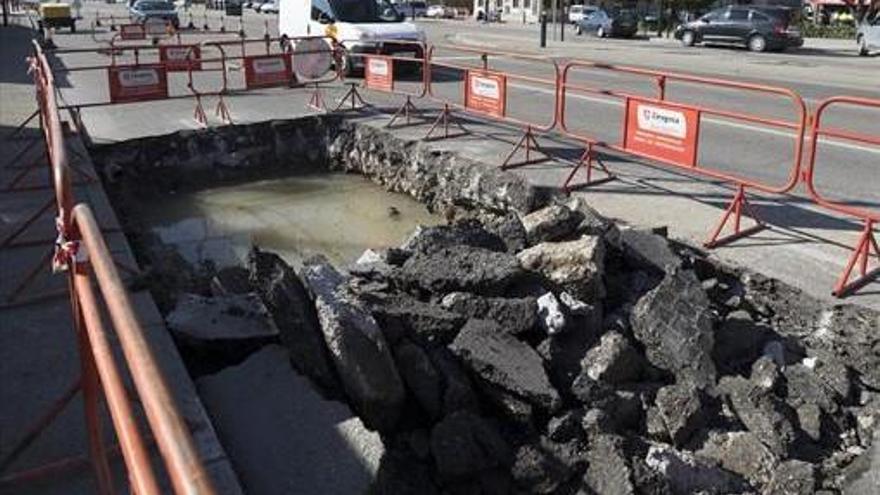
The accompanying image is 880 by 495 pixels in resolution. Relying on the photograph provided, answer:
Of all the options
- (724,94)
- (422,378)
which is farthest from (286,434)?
(724,94)

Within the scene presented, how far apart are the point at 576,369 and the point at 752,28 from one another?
104ft

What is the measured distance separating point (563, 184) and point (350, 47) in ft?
40.6

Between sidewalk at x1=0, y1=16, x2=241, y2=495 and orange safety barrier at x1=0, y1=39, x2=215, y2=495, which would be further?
sidewalk at x1=0, y1=16, x2=241, y2=495

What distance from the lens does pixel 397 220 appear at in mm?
11156

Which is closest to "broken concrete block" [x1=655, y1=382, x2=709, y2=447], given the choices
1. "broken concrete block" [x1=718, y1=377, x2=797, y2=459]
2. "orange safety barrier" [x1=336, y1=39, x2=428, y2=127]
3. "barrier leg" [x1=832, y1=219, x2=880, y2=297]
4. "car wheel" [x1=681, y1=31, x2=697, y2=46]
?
"broken concrete block" [x1=718, y1=377, x2=797, y2=459]

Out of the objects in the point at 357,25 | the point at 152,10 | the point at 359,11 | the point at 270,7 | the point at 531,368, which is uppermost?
the point at 270,7

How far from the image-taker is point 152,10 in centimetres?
4497

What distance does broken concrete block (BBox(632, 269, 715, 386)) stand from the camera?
5.71 metres

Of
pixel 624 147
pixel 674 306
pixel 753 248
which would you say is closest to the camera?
pixel 674 306

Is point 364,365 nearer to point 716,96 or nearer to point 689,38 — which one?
point 716,96

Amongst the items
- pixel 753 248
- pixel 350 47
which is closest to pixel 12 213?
pixel 753 248

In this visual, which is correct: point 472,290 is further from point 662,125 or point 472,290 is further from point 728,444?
point 662,125

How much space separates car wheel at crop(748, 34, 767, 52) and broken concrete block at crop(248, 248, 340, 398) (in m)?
31.6

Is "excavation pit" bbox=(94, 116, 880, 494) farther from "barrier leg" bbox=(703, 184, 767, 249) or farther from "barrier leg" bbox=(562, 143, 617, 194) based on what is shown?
"barrier leg" bbox=(562, 143, 617, 194)
